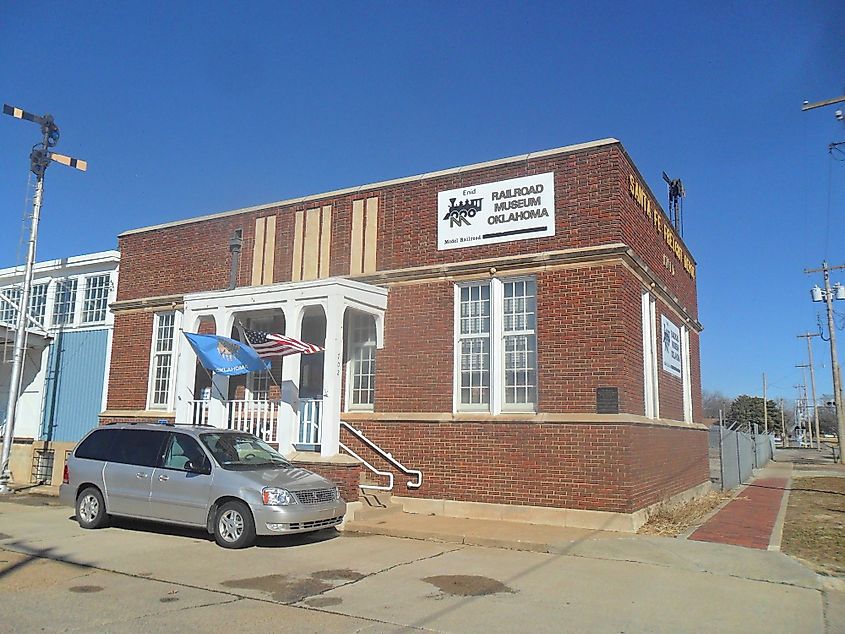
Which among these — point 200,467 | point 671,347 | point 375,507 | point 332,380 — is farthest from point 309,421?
point 671,347

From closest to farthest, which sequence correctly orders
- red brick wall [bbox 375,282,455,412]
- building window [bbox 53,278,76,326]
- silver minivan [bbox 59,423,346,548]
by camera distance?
silver minivan [bbox 59,423,346,548] < red brick wall [bbox 375,282,455,412] < building window [bbox 53,278,76,326]

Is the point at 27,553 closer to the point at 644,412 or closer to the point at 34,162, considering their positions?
the point at 644,412

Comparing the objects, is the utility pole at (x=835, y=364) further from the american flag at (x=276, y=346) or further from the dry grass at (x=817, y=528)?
the american flag at (x=276, y=346)

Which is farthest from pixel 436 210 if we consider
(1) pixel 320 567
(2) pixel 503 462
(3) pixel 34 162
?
(3) pixel 34 162

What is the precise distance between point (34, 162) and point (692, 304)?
57.6 feet

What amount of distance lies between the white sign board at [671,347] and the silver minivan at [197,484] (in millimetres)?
8412

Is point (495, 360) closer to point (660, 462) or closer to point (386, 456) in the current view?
point (386, 456)

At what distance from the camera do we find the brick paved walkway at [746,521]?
11.2 meters

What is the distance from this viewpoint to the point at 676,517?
42.8 ft

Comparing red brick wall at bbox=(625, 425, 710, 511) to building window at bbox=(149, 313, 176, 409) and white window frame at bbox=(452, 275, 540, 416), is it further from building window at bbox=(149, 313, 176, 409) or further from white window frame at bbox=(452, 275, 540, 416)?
building window at bbox=(149, 313, 176, 409)

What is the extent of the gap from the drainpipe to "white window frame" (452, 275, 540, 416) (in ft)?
18.7

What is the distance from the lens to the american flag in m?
13.3

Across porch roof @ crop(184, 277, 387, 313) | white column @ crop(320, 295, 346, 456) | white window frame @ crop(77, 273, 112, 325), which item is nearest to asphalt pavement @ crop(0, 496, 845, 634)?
white column @ crop(320, 295, 346, 456)

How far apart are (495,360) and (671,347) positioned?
5.42 metres
